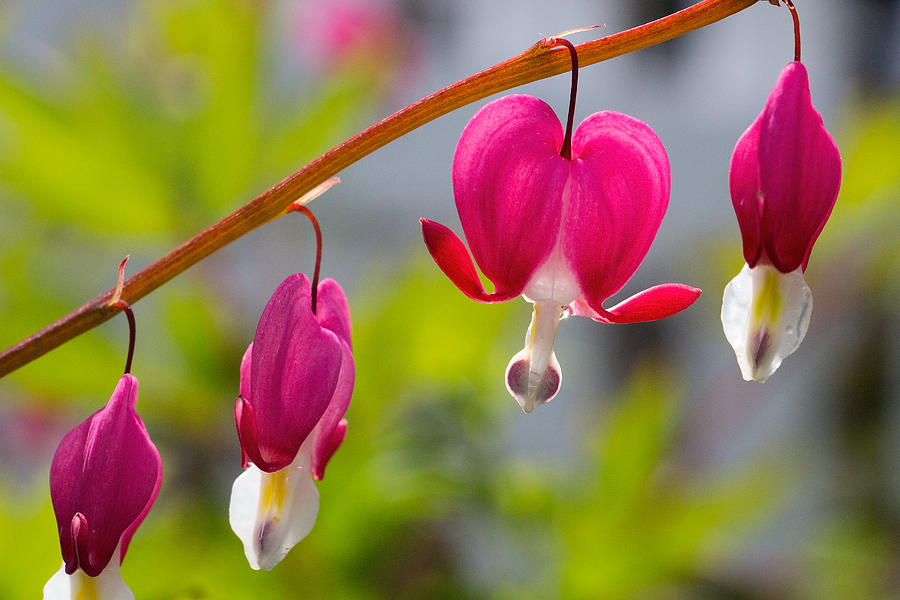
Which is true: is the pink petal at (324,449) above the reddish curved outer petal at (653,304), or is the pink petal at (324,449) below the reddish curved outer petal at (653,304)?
below

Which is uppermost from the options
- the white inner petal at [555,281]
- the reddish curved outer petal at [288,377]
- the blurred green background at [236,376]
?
the white inner petal at [555,281]

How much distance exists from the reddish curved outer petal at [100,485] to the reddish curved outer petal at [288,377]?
0.06 meters

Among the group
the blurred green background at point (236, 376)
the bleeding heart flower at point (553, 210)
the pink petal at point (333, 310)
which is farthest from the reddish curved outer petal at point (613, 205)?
the blurred green background at point (236, 376)

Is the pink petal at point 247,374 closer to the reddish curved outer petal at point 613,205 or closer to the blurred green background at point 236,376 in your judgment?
the reddish curved outer petal at point 613,205

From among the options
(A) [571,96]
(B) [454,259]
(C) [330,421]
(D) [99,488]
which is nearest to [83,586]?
(D) [99,488]

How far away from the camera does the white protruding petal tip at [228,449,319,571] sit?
544mm

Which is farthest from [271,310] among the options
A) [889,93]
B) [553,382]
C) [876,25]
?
[876,25]

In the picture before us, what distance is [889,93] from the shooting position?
279 cm

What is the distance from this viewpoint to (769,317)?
0.51 meters

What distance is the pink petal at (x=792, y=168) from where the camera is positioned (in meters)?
0.48

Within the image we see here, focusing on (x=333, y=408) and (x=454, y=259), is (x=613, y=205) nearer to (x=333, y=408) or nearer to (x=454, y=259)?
(x=454, y=259)

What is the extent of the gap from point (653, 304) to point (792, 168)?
0.36ft

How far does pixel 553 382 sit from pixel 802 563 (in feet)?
5.54

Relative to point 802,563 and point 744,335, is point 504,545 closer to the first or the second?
point 802,563
